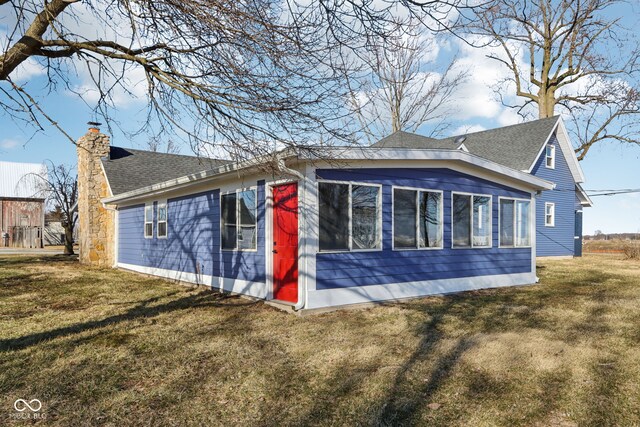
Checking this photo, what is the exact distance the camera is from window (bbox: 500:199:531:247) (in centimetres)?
1070

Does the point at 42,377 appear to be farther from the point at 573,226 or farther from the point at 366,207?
the point at 573,226

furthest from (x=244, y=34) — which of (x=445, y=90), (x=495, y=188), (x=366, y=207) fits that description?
(x=445, y=90)

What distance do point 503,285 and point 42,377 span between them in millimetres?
9537

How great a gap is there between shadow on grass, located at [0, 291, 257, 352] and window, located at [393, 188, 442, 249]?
124 inches

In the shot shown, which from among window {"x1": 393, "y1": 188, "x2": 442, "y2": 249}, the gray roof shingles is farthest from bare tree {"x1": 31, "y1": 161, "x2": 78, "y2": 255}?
window {"x1": 393, "y1": 188, "x2": 442, "y2": 249}

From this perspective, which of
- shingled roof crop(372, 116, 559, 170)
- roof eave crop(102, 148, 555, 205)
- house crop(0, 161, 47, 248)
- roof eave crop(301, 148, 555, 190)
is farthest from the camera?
house crop(0, 161, 47, 248)

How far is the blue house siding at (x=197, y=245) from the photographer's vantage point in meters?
8.66

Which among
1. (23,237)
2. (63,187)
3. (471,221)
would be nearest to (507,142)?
(471,221)

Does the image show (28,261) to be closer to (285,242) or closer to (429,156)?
(285,242)

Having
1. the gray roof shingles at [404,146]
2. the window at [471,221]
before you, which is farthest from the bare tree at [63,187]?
the window at [471,221]

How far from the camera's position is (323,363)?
480 centimetres

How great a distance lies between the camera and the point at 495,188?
411 inches

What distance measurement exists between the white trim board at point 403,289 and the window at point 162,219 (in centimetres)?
664

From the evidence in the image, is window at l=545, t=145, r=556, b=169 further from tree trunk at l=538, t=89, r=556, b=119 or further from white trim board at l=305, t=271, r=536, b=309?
white trim board at l=305, t=271, r=536, b=309
